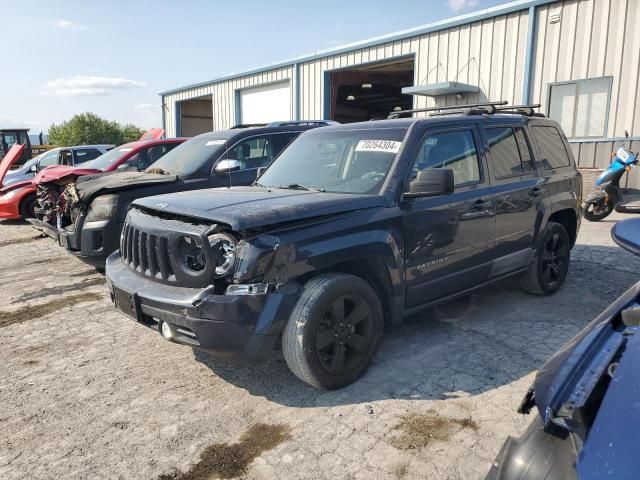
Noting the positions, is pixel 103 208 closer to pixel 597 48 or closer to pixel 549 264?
pixel 549 264

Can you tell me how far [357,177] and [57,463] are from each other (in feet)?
8.68

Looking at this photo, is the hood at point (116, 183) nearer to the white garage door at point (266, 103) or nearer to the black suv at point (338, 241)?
the black suv at point (338, 241)

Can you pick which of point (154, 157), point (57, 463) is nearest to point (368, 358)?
point (57, 463)

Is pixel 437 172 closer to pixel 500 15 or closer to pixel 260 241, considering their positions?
pixel 260 241

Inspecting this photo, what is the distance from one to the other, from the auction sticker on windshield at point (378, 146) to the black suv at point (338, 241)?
0.04 ft

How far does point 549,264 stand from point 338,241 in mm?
2937

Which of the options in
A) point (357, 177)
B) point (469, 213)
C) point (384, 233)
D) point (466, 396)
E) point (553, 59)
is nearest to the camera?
point (466, 396)

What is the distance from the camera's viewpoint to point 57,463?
8.81 feet

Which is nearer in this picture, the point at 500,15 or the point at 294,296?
the point at 294,296

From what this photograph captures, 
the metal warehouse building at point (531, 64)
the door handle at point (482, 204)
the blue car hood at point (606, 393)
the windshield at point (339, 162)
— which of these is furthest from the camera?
the metal warehouse building at point (531, 64)

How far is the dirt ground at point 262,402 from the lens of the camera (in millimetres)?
2645

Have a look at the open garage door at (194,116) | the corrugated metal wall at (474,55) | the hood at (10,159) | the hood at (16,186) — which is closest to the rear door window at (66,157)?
the hood at (10,159)

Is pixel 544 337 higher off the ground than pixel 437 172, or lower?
lower

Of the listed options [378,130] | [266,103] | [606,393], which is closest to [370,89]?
[266,103]
